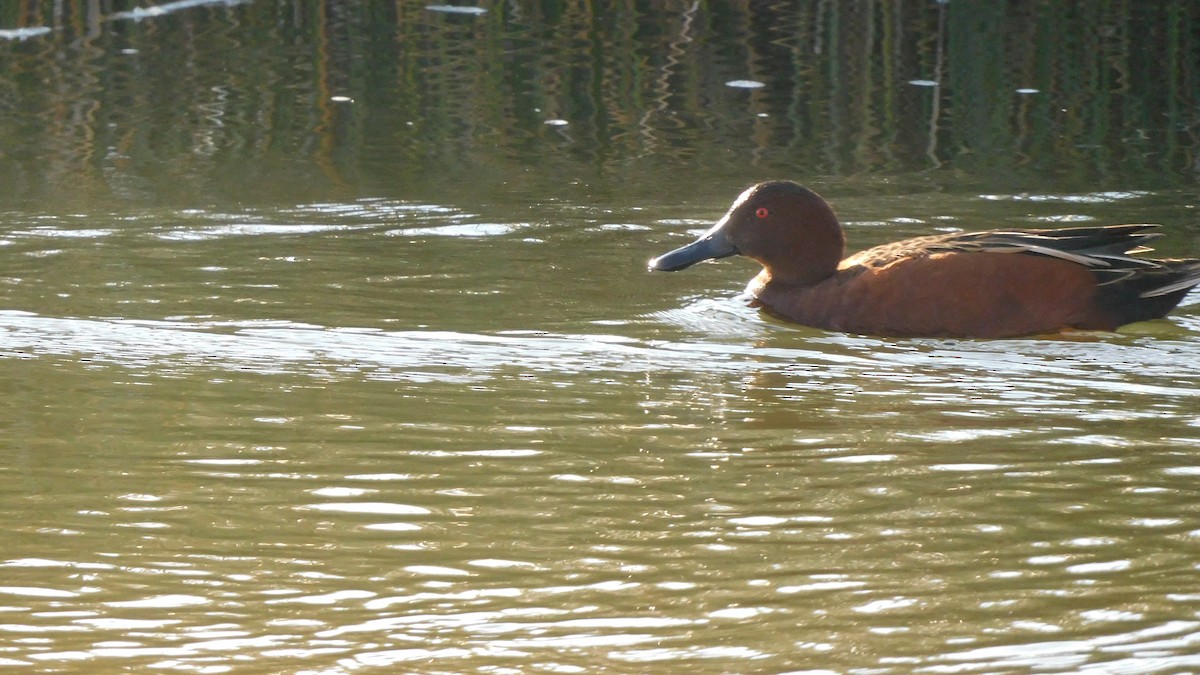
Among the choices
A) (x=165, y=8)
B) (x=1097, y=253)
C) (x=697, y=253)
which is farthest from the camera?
(x=165, y=8)

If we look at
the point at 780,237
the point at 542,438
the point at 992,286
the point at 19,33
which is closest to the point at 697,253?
the point at 780,237

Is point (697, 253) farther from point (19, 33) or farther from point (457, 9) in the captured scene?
point (19, 33)

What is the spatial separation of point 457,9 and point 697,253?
28.7 ft

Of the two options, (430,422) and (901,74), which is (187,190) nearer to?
(430,422)

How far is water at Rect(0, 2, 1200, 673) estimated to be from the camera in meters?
4.22

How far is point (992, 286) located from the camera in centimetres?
745

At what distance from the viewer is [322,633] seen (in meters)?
4.17

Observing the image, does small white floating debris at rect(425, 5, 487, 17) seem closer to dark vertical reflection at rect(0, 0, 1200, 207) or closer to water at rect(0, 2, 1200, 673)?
dark vertical reflection at rect(0, 0, 1200, 207)

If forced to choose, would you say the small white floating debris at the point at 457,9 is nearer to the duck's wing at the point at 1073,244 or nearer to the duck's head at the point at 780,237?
the duck's head at the point at 780,237

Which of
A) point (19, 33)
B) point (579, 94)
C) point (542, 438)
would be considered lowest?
point (542, 438)

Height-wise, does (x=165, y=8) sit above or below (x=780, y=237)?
above

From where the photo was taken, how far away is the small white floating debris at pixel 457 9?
1630cm

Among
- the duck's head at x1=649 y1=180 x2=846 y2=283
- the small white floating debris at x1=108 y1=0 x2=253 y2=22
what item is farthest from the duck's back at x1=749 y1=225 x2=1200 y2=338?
the small white floating debris at x1=108 y1=0 x2=253 y2=22

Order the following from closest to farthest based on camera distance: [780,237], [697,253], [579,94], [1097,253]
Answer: [1097,253] < [780,237] < [697,253] < [579,94]
